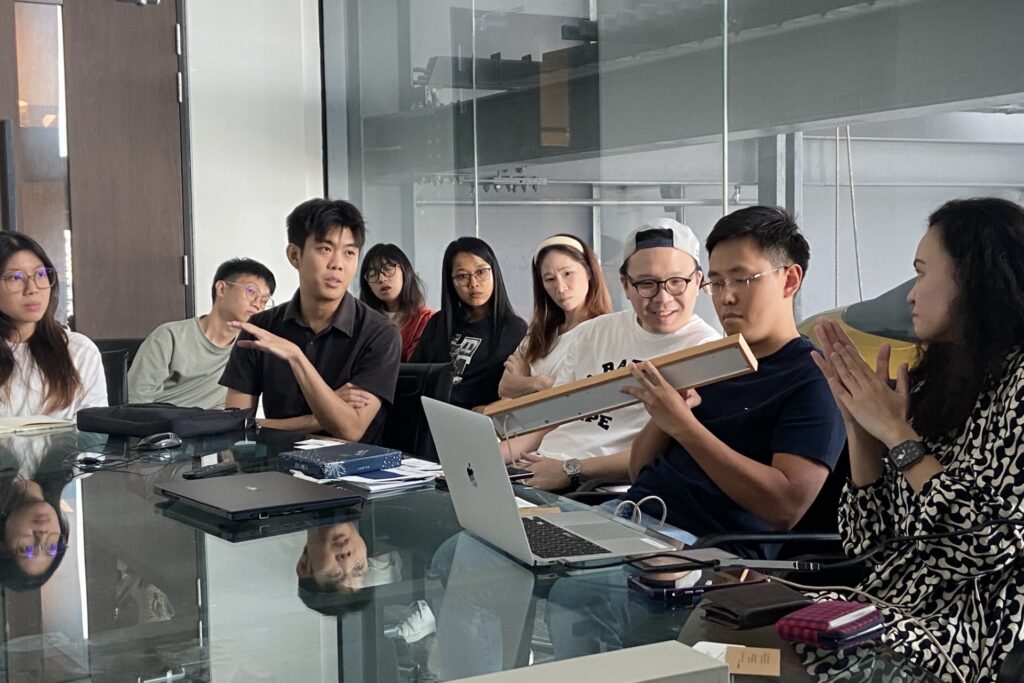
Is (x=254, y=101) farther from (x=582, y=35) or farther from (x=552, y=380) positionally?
(x=552, y=380)

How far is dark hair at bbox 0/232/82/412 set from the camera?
3.45 m

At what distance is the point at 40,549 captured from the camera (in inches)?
69.8

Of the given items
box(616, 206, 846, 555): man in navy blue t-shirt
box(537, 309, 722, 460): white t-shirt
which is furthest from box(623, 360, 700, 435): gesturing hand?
box(537, 309, 722, 460): white t-shirt

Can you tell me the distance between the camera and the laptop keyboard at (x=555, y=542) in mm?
1600

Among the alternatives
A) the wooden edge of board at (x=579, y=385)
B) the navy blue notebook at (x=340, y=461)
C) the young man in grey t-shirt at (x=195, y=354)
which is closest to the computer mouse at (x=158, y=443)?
the navy blue notebook at (x=340, y=461)

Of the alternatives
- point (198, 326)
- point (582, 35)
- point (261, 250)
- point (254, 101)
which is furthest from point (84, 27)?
point (582, 35)

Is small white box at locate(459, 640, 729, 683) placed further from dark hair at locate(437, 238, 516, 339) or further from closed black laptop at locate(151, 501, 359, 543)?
dark hair at locate(437, 238, 516, 339)

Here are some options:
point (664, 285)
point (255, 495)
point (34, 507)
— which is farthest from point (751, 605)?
point (664, 285)

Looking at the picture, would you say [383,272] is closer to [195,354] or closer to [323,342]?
[195,354]

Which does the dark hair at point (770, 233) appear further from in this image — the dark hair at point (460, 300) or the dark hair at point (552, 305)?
the dark hair at point (460, 300)

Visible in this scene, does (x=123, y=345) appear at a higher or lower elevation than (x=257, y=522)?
higher

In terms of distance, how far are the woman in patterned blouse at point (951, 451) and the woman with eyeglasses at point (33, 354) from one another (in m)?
2.46

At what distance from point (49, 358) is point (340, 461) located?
1.61m

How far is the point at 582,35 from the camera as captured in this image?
4449 millimetres
